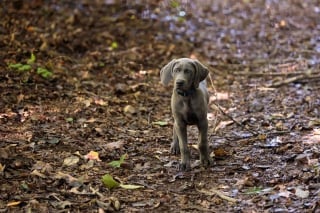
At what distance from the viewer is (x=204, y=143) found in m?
6.35

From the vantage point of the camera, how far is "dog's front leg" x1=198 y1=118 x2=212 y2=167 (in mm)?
6318

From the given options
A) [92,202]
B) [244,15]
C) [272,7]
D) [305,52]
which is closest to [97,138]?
[92,202]

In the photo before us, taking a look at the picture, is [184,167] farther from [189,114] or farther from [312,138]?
[312,138]

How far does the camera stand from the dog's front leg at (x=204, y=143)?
249 inches

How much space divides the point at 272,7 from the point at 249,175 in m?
13.9

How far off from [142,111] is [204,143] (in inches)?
103

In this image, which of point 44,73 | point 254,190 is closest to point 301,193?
point 254,190

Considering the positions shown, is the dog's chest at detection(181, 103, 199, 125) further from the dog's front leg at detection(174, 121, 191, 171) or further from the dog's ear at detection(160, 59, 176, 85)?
the dog's ear at detection(160, 59, 176, 85)

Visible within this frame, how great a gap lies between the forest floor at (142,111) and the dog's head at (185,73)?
1063 millimetres

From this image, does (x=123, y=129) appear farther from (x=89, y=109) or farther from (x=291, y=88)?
(x=291, y=88)

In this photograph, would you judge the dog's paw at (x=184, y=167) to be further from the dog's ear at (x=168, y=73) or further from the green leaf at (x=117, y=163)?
the dog's ear at (x=168, y=73)

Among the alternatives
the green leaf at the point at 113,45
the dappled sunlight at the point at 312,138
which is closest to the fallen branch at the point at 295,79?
the dappled sunlight at the point at 312,138

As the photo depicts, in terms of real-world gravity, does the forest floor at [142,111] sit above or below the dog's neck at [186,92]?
below

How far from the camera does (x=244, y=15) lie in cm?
1789
